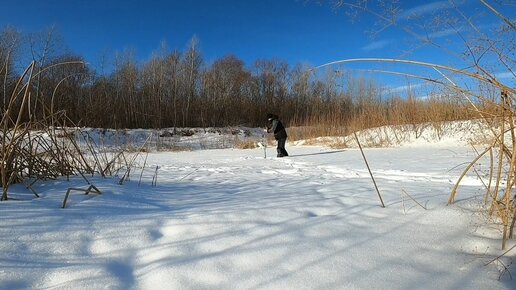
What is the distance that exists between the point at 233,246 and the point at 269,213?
0.47 meters

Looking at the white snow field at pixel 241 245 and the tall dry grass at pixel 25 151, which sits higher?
the tall dry grass at pixel 25 151

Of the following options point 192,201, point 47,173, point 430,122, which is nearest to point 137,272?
point 192,201

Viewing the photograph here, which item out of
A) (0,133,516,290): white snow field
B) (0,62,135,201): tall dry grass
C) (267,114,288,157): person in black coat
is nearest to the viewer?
(0,133,516,290): white snow field

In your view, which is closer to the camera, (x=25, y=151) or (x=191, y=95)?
(x=25, y=151)

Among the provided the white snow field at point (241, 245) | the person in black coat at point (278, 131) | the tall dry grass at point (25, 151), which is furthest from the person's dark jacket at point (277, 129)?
the white snow field at point (241, 245)

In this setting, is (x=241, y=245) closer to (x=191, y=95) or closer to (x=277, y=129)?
(x=277, y=129)

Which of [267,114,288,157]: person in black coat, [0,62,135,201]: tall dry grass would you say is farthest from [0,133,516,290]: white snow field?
[267,114,288,157]: person in black coat

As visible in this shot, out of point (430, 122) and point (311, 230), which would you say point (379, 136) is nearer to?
point (430, 122)

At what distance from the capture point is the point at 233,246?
55.8 inches

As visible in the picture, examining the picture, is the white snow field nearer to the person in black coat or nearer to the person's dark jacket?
the person in black coat

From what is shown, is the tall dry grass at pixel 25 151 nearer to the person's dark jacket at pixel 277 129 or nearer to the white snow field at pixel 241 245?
the white snow field at pixel 241 245

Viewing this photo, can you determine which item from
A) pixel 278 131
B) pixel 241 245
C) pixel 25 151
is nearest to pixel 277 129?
pixel 278 131

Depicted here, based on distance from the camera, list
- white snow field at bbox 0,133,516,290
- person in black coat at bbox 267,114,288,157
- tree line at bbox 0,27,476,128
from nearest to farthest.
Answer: white snow field at bbox 0,133,516,290 → person in black coat at bbox 267,114,288,157 → tree line at bbox 0,27,476,128

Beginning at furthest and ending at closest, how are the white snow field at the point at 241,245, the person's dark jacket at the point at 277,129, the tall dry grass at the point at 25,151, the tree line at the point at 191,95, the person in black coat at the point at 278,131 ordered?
the tree line at the point at 191,95
the person's dark jacket at the point at 277,129
the person in black coat at the point at 278,131
the tall dry grass at the point at 25,151
the white snow field at the point at 241,245
